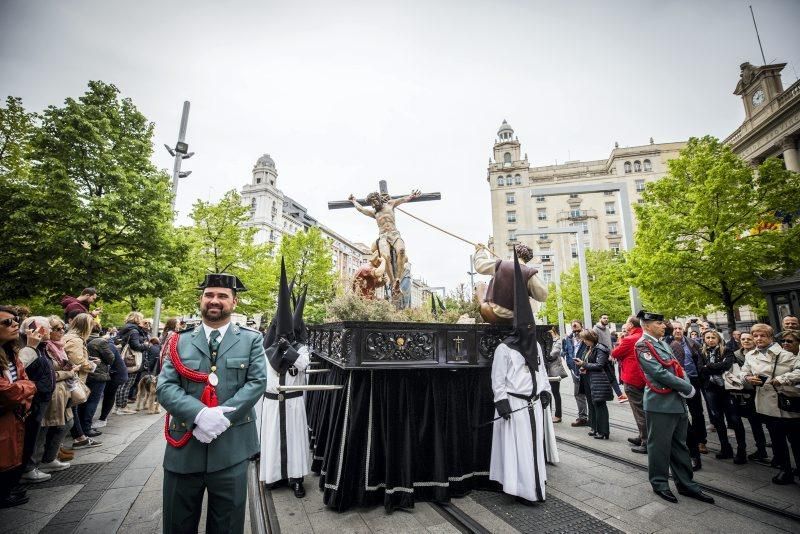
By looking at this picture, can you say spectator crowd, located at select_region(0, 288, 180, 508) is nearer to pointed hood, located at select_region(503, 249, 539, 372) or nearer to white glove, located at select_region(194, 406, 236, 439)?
white glove, located at select_region(194, 406, 236, 439)

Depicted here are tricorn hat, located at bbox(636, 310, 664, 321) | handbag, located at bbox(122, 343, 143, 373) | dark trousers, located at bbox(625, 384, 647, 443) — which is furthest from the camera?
handbag, located at bbox(122, 343, 143, 373)

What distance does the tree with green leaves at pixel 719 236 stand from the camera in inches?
425

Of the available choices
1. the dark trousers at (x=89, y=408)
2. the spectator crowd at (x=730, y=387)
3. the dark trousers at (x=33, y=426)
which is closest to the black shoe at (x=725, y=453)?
the spectator crowd at (x=730, y=387)

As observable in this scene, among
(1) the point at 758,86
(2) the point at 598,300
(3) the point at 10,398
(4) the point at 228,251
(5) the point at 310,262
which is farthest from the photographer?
(2) the point at 598,300

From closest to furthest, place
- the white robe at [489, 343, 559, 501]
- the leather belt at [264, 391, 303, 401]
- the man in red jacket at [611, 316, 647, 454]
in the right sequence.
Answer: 1. the white robe at [489, 343, 559, 501]
2. the leather belt at [264, 391, 303, 401]
3. the man in red jacket at [611, 316, 647, 454]

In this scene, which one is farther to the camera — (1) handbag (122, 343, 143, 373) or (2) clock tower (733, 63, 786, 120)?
(2) clock tower (733, 63, 786, 120)

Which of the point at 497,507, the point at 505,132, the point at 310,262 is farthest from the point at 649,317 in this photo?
the point at 505,132

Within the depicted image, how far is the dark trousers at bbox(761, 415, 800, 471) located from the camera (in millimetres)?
4539

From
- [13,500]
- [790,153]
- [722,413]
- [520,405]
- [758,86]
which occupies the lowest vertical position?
[13,500]

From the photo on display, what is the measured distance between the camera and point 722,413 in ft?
19.3

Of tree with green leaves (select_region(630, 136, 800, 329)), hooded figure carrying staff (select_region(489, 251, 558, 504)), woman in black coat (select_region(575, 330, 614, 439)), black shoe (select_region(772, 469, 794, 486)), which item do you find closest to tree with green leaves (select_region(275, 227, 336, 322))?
tree with green leaves (select_region(630, 136, 800, 329))

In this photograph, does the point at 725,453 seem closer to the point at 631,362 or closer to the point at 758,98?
the point at 631,362

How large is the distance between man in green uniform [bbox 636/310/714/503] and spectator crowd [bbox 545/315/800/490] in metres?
0.60

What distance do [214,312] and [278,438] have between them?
8.39 ft
